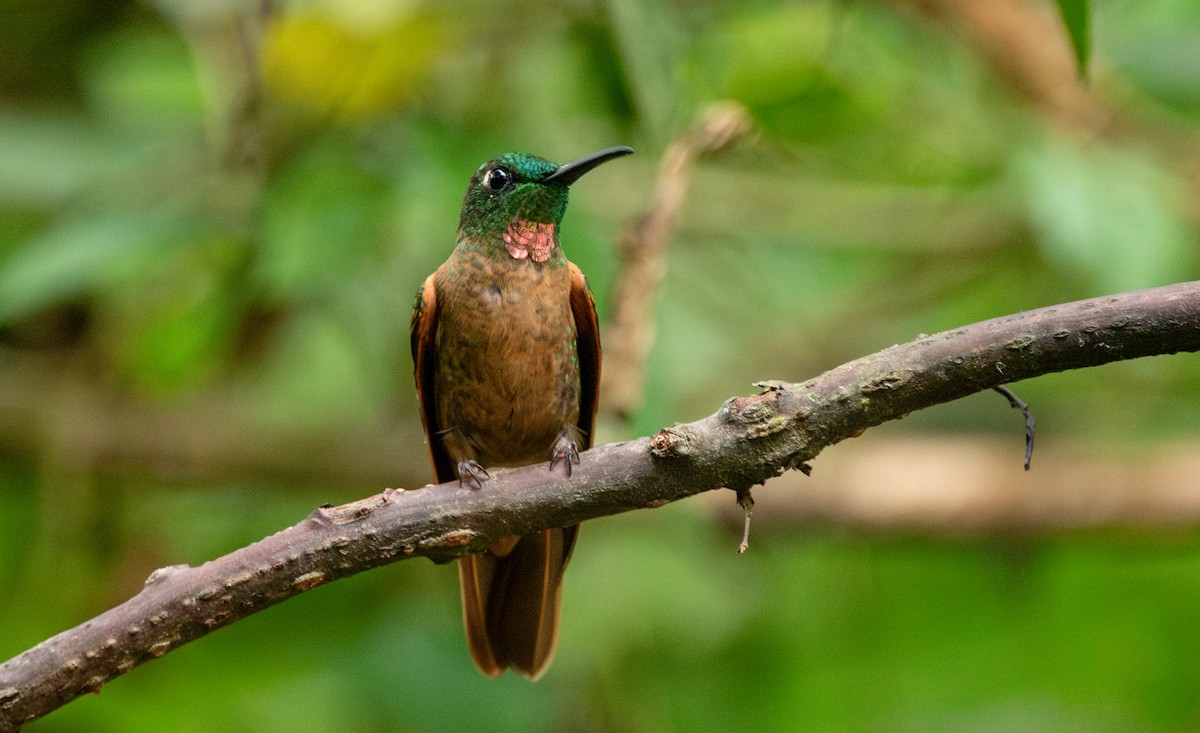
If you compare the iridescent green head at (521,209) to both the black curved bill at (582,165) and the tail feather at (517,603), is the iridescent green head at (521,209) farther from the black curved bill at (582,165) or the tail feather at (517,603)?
the tail feather at (517,603)

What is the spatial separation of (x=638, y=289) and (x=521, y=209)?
488mm

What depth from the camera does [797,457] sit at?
2.30 m

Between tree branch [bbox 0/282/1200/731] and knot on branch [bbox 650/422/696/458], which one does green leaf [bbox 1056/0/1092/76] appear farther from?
knot on branch [bbox 650/422/696/458]

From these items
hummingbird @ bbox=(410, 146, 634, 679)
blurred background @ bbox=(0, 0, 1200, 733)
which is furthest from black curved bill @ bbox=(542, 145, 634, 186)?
blurred background @ bbox=(0, 0, 1200, 733)

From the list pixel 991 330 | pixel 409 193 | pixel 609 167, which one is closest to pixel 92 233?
pixel 409 193

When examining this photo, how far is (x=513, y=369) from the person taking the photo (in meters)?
3.70

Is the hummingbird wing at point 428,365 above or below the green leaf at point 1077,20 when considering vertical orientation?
above

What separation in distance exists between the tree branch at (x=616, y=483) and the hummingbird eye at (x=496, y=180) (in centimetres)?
157

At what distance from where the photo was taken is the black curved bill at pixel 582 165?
10.9 ft

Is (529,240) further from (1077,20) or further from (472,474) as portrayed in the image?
(1077,20)

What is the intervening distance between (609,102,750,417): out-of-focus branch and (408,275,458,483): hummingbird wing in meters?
0.52

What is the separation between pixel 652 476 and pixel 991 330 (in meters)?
0.66

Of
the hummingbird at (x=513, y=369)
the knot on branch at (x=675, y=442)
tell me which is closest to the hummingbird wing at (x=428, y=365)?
the hummingbird at (x=513, y=369)

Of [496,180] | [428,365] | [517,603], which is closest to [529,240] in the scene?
[496,180]
